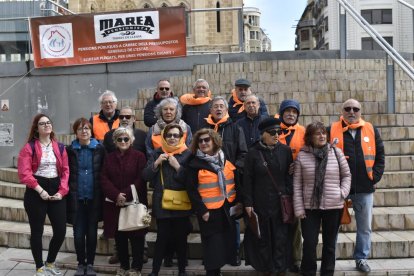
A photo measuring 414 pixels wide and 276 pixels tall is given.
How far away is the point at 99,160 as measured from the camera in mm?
6070

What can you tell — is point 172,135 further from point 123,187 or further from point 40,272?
point 40,272

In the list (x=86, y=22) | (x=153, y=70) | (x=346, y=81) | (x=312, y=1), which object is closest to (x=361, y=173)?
(x=346, y=81)

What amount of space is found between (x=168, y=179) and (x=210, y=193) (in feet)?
1.67

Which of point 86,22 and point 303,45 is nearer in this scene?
point 86,22

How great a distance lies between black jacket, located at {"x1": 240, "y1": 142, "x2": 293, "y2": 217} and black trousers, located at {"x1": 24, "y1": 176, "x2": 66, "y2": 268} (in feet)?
7.13

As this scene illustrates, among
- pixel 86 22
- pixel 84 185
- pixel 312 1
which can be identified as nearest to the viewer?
pixel 84 185

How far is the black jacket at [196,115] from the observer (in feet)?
22.2

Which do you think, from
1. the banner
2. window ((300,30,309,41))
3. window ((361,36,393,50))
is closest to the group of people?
window ((361,36,393,50))

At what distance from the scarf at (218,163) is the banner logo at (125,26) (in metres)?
6.39

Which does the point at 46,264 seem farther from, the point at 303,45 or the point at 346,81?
the point at 303,45

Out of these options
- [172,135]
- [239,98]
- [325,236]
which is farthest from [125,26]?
[325,236]

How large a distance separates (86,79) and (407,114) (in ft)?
22.3

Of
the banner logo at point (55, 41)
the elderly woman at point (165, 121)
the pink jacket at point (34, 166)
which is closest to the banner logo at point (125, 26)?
the banner logo at point (55, 41)

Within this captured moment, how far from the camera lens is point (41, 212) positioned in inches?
233
